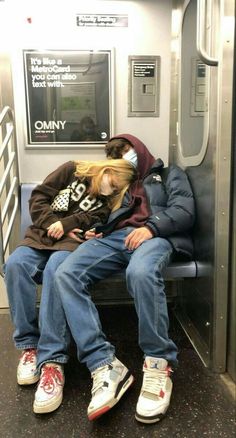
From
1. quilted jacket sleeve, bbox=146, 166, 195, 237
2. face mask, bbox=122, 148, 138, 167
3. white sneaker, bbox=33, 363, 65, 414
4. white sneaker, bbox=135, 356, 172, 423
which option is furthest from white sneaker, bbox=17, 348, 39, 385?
face mask, bbox=122, 148, 138, 167

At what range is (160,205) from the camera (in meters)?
2.29

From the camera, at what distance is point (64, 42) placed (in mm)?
2672

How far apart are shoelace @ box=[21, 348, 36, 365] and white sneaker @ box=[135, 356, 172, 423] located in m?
0.61

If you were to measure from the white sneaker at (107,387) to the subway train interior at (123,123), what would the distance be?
0.18m

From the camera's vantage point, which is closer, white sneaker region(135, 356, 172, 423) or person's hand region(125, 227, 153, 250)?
white sneaker region(135, 356, 172, 423)

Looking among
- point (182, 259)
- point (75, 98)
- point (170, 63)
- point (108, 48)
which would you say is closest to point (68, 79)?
point (75, 98)

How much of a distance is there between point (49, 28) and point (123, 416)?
7.65 ft

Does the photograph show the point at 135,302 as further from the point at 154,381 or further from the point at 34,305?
the point at 34,305

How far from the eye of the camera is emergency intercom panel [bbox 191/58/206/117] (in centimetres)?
214

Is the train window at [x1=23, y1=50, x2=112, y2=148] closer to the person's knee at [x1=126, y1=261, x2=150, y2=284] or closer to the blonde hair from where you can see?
the blonde hair

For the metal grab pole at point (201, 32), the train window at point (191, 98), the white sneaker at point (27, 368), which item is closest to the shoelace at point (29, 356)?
the white sneaker at point (27, 368)

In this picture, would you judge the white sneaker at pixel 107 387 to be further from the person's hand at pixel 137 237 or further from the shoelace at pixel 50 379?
the person's hand at pixel 137 237

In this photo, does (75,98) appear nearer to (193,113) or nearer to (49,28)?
(49,28)

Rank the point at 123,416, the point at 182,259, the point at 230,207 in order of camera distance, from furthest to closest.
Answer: the point at 182,259
the point at 230,207
the point at 123,416
